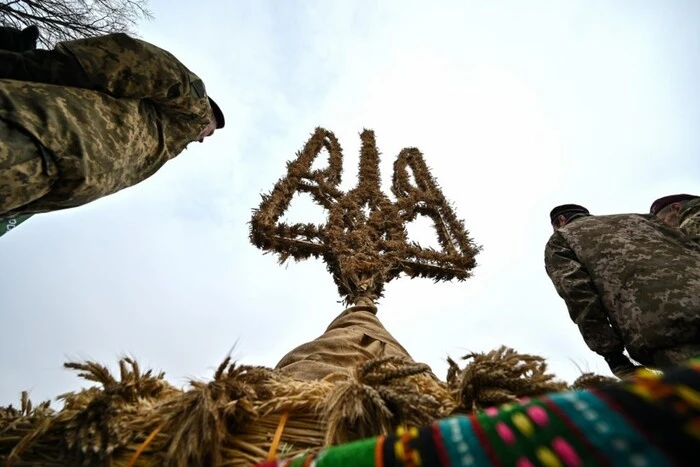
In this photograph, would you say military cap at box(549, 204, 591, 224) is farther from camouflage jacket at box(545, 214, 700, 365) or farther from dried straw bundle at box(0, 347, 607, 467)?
dried straw bundle at box(0, 347, 607, 467)

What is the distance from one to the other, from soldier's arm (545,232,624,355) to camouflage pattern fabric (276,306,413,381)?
1.07 metres

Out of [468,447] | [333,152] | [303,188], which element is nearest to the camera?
[468,447]

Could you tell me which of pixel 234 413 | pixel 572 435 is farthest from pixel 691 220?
pixel 234 413

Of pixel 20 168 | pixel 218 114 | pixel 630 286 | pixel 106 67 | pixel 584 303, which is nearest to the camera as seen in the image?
pixel 20 168

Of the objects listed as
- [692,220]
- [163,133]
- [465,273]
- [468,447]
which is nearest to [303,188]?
[465,273]

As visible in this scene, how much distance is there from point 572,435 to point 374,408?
2.00 ft

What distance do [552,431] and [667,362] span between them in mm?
1746

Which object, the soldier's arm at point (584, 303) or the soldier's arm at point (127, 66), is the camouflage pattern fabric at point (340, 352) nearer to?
the soldier's arm at point (584, 303)

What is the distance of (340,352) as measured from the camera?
6.10 ft


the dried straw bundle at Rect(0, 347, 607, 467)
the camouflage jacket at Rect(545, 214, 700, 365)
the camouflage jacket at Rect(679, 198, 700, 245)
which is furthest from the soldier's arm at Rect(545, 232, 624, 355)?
the dried straw bundle at Rect(0, 347, 607, 467)

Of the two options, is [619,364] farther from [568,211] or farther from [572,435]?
[572,435]

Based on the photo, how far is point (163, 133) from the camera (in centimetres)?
214

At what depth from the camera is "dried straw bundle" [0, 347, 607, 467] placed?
90cm

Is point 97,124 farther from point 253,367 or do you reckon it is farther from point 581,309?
point 581,309
